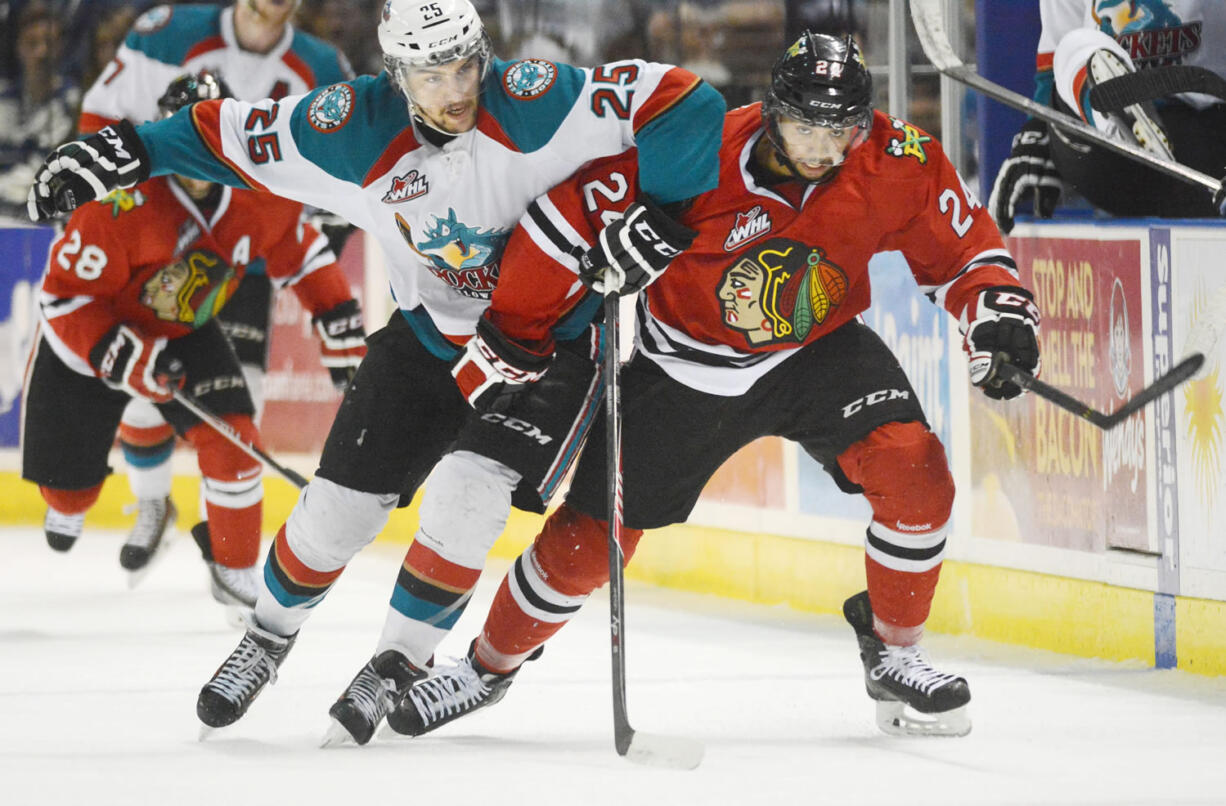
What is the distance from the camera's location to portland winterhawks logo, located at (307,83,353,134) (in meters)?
2.95

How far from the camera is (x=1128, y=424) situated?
12.1 feet

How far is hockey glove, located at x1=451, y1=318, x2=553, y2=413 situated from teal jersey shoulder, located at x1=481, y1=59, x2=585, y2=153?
0.96 feet

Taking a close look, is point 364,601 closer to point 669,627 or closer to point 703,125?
point 669,627

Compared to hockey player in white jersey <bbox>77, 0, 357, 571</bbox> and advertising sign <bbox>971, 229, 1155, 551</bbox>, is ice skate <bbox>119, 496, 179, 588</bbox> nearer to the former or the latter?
hockey player in white jersey <bbox>77, 0, 357, 571</bbox>

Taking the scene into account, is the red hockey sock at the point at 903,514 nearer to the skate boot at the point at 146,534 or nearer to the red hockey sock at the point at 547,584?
the red hockey sock at the point at 547,584

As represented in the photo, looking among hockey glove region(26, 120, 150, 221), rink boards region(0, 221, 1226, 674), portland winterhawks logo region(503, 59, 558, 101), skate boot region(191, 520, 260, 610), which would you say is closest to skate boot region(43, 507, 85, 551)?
skate boot region(191, 520, 260, 610)

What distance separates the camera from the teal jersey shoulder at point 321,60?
6125 millimetres

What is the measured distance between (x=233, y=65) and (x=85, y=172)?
3241 millimetres

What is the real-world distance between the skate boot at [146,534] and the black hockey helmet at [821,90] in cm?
252

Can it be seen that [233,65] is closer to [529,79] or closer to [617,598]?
[529,79]

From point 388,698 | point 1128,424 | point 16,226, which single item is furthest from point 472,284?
point 16,226

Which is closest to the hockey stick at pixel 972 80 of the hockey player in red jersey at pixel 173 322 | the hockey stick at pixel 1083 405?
the hockey stick at pixel 1083 405

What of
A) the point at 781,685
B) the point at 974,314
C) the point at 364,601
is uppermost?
the point at 974,314

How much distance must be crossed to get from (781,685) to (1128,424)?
857 mm
